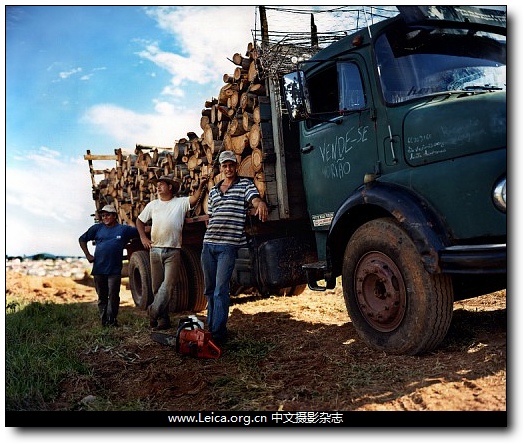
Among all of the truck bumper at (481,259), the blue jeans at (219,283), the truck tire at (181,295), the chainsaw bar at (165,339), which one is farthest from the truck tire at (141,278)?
the truck bumper at (481,259)

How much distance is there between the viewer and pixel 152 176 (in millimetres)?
6871

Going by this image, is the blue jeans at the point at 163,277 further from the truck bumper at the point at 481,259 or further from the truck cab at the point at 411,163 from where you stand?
the truck bumper at the point at 481,259

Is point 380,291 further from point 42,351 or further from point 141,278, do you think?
point 141,278

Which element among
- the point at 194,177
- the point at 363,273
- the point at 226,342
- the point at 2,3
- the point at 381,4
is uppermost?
the point at 2,3

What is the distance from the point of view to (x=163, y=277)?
19.3ft

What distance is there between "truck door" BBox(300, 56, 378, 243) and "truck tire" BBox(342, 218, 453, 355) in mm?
542

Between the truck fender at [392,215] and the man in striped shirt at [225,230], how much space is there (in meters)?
0.86

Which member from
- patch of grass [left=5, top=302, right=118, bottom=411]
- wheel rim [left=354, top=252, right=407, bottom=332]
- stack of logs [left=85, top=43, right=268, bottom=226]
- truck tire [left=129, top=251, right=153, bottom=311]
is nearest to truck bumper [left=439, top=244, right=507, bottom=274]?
wheel rim [left=354, top=252, right=407, bottom=332]

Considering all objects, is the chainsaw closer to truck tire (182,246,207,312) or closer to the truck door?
the truck door

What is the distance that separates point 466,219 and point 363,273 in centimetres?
90

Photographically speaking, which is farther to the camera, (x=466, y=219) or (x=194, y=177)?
(x=194, y=177)

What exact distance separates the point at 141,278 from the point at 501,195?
520 centimetres

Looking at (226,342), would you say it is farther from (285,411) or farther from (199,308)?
(199,308)

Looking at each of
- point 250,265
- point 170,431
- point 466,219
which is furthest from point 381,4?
point 170,431
